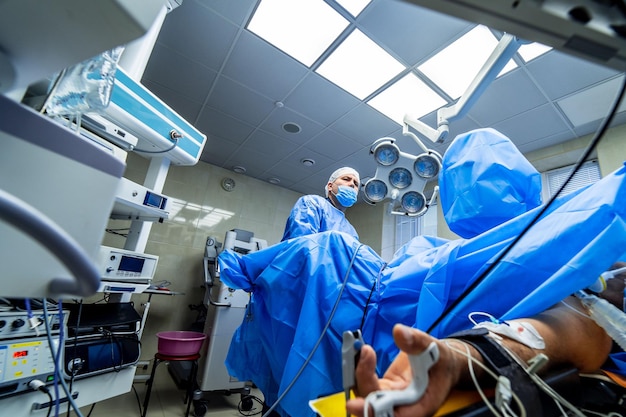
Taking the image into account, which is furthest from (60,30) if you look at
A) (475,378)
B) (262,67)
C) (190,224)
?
(190,224)

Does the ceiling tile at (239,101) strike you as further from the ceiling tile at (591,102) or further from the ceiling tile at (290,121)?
the ceiling tile at (591,102)

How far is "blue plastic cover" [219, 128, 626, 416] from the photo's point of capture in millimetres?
546

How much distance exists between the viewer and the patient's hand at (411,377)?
303 mm

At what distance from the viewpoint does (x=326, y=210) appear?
1681mm

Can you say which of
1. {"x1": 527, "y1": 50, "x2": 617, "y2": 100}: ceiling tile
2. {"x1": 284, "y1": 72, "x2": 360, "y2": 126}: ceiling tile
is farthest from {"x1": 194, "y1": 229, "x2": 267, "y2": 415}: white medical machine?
{"x1": 527, "y1": 50, "x2": 617, "y2": 100}: ceiling tile

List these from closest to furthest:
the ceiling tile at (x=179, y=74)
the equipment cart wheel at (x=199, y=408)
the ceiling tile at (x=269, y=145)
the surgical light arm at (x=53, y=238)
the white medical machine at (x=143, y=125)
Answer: the surgical light arm at (x=53, y=238) → the white medical machine at (x=143, y=125) → the equipment cart wheel at (x=199, y=408) → the ceiling tile at (x=179, y=74) → the ceiling tile at (x=269, y=145)

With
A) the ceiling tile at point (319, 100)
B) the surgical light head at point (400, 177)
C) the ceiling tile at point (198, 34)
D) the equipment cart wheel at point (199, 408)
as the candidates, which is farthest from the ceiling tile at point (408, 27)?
the equipment cart wheel at point (199, 408)

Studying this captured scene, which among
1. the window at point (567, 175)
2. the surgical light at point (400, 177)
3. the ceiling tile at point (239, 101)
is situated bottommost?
the surgical light at point (400, 177)

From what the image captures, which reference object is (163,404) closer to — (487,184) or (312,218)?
(312,218)

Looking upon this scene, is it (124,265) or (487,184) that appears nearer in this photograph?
(487,184)

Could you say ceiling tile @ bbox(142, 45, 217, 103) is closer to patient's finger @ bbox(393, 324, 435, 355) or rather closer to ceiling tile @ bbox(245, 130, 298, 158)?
ceiling tile @ bbox(245, 130, 298, 158)

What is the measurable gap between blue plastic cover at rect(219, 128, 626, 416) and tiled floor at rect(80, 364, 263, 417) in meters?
1.06

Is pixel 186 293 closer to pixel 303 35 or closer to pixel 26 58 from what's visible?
pixel 303 35

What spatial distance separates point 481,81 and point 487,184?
804 mm
